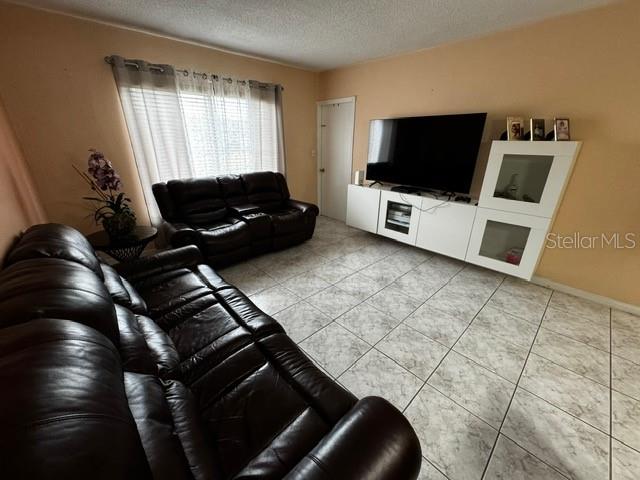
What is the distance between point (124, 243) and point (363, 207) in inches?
108

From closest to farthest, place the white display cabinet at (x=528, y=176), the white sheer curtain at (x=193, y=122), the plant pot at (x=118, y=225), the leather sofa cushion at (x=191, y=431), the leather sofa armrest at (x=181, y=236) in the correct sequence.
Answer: the leather sofa cushion at (x=191, y=431) → the white display cabinet at (x=528, y=176) → the plant pot at (x=118, y=225) → the leather sofa armrest at (x=181, y=236) → the white sheer curtain at (x=193, y=122)

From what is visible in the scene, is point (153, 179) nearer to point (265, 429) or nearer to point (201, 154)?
point (201, 154)

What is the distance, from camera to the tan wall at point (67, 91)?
7.02 ft

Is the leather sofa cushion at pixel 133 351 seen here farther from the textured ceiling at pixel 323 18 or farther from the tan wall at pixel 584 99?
the tan wall at pixel 584 99

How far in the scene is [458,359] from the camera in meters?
1.72

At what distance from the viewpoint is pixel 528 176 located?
7.50 feet

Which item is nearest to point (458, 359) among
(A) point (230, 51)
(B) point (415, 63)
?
(B) point (415, 63)

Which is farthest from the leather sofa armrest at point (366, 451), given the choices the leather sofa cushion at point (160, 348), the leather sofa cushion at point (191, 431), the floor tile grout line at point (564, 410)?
the floor tile grout line at point (564, 410)

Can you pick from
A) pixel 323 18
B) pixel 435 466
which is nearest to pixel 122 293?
pixel 435 466

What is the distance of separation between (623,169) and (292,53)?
11.3 ft

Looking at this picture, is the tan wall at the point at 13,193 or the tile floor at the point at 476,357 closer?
the tile floor at the point at 476,357

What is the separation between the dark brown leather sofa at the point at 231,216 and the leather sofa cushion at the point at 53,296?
152 cm

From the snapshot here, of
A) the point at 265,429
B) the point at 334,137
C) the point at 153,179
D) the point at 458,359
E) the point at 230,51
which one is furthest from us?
the point at 334,137

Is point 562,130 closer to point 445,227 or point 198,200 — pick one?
point 445,227
